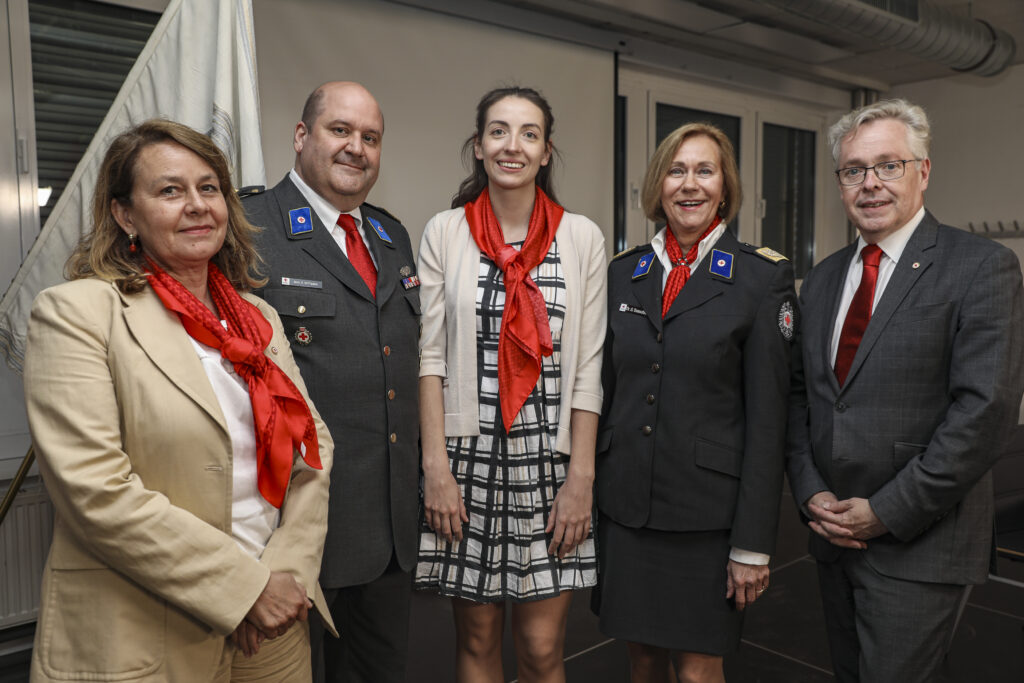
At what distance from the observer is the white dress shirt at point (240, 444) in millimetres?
1386

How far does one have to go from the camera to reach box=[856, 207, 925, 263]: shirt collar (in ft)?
5.63

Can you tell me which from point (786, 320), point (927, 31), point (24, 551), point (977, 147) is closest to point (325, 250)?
point (786, 320)

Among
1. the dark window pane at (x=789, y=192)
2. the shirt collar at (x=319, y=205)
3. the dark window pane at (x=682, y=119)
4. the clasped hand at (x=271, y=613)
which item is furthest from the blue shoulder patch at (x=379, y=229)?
the dark window pane at (x=789, y=192)

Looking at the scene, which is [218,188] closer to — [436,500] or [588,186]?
[436,500]

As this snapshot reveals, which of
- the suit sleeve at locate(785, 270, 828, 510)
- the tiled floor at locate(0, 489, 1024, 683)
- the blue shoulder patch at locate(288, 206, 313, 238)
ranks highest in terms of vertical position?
the blue shoulder patch at locate(288, 206, 313, 238)

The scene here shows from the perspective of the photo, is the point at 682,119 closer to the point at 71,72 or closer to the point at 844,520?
the point at 71,72

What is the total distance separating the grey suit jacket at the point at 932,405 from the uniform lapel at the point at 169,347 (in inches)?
53.0

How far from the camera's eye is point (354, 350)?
1.73 m

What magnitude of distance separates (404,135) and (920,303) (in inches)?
118

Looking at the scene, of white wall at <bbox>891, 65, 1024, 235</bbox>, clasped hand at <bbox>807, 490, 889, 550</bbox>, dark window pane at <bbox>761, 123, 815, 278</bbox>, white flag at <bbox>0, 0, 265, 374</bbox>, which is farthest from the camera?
dark window pane at <bbox>761, 123, 815, 278</bbox>

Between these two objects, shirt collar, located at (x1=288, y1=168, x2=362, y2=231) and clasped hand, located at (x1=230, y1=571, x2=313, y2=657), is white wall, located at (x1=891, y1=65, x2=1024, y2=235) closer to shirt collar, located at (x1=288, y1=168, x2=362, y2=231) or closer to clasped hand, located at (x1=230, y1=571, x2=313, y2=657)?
shirt collar, located at (x1=288, y1=168, x2=362, y2=231)

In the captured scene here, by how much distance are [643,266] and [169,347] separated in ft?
3.76

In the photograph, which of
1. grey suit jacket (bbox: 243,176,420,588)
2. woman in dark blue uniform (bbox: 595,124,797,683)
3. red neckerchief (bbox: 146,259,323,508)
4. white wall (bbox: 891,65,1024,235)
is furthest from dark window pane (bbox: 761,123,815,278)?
red neckerchief (bbox: 146,259,323,508)

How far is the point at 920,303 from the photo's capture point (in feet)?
5.32
